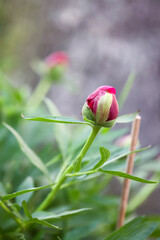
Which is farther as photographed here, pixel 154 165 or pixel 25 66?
pixel 25 66

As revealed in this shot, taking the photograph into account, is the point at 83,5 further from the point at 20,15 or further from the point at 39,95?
the point at 39,95

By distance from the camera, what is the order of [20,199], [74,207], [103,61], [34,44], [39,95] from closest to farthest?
1. [20,199]
2. [74,207]
3. [39,95]
4. [103,61]
5. [34,44]

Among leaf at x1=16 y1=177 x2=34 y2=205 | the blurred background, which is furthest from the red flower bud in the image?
leaf at x1=16 y1=177 x2=34 y2=205

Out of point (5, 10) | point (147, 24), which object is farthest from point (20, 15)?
point (147, 24)

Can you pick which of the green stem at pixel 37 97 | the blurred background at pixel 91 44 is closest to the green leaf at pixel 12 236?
the green stem at pixel 37 97

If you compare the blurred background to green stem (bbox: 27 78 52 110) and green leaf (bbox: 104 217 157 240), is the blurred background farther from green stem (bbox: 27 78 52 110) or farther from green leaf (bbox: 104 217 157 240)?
green leaf (bbox: 104 217 157 240)

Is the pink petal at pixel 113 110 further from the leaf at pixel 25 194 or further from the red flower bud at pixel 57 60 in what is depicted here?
the red flower bud at pixel 57 60
